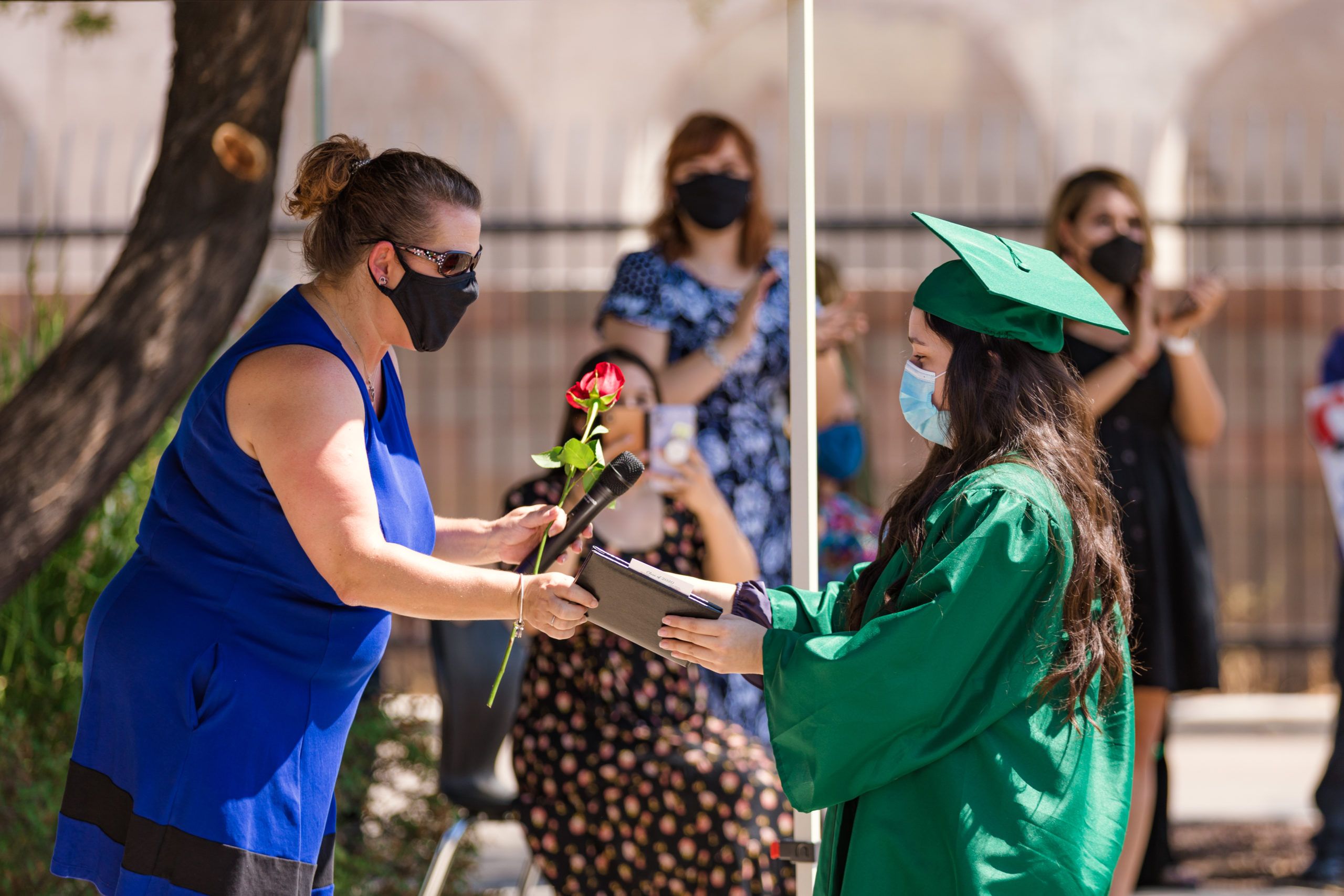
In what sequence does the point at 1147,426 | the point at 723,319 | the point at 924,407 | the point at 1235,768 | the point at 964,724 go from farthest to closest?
the point at 1235,768 < the point at 1147,426 < the point at 723,319 < the point at 924,407 < the point at 964,724

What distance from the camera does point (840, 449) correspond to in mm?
4395

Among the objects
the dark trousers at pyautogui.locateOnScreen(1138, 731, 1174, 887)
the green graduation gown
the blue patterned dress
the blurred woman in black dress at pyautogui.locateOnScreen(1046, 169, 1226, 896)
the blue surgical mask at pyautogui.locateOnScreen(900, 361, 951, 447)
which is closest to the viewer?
the green graduation gown

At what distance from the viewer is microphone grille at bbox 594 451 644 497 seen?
2373 millimetres

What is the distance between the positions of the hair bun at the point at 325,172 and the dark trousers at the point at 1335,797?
362cm

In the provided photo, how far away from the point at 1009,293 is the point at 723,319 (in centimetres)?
198

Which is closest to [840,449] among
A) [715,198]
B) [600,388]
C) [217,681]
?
[715,198]

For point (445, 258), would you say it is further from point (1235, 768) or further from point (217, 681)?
point (1235, 768)

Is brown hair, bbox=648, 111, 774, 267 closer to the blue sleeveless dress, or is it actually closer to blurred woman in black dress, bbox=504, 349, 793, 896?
blurred woman in black dress, bbox=504, 349, 793, 896

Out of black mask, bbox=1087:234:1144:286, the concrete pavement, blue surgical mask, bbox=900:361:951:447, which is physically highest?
black mask, bbox=1087:234:1144:286

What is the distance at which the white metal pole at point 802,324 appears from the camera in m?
2.68

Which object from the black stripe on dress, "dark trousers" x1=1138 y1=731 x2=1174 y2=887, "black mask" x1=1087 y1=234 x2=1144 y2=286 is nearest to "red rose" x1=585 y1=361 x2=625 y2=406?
the black stripe on dress

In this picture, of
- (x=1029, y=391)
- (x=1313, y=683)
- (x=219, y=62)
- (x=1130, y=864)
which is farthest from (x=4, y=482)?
(x=1313, y=683)

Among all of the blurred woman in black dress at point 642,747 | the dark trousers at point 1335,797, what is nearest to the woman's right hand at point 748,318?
the blurred woman in black dress at point 642,747

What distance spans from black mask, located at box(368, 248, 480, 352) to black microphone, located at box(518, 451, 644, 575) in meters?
0.34
